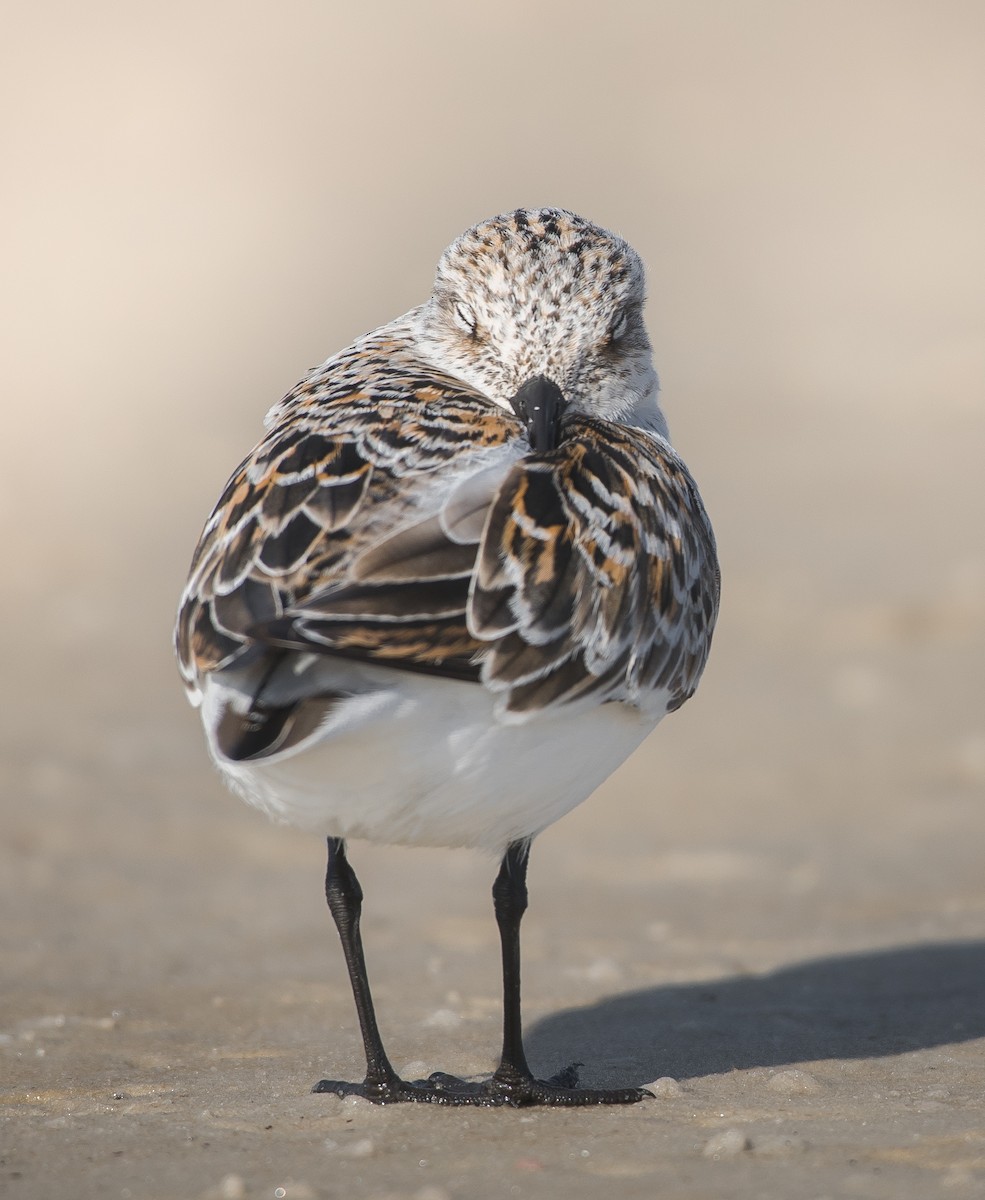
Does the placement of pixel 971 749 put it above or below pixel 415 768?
above

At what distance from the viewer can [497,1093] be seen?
17.2 feet

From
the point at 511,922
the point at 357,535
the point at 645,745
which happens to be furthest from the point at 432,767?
the point at 645,745

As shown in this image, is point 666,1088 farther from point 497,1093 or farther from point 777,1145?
point 777,1145

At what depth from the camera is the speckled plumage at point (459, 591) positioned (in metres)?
4.37

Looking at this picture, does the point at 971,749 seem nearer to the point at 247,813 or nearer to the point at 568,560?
the point at 247,813

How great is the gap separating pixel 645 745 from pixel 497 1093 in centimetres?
495

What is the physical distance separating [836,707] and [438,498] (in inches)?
238

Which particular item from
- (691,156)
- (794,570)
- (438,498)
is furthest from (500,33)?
(438,498)

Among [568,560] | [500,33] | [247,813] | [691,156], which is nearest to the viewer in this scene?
[568,560]

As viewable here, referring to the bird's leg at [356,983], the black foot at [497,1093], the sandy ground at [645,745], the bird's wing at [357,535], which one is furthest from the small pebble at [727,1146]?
the bird's wing at [357,535]

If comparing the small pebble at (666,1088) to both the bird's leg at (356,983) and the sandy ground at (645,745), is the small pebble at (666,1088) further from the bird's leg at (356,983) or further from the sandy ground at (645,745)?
the bird's leg at (356,983)

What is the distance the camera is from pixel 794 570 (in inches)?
474

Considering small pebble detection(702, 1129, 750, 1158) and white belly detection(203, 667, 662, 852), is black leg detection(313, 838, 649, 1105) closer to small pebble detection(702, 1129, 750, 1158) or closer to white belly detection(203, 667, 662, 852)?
white belly detection(203, 667, 662, 852)

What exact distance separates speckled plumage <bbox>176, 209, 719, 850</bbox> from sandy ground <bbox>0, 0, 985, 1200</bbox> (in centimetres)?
99
